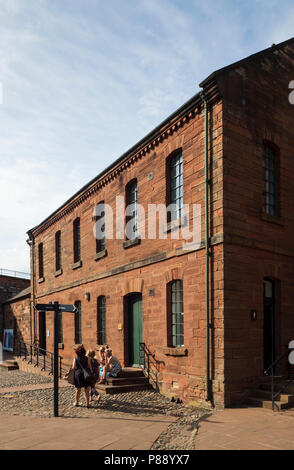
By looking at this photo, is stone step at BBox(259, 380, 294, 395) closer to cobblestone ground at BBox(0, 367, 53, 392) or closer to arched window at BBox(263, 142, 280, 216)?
arched window at BBox(263, 142, 280, 216)

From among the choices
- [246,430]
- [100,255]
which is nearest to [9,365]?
[100,255]

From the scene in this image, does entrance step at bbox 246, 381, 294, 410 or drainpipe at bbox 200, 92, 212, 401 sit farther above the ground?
drainpipe at bbox 200, 92, 212, 401

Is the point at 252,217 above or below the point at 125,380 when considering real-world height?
above

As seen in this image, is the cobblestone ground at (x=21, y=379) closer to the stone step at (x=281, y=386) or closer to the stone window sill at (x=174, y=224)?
the stone window sill at (x=174, y=224)

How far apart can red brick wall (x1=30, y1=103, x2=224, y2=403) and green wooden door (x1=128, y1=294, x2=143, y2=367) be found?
0.26 m

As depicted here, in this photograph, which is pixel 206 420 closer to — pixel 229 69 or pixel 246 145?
pixel 246 145

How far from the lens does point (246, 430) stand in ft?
24.9

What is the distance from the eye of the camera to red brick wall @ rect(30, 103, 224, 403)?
409 inches

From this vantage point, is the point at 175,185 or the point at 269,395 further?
the point at 175,185

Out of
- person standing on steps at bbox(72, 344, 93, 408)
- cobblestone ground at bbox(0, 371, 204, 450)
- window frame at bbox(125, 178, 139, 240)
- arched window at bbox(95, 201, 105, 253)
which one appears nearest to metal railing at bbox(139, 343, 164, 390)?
cobblestone ground at bbox(0, 371, 204, 450)

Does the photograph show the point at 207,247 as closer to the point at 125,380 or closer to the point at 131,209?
the point at 125,380

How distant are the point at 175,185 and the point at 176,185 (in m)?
0.06

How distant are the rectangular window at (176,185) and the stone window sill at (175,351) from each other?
3499 mm

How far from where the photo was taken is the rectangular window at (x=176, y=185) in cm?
1213
